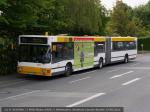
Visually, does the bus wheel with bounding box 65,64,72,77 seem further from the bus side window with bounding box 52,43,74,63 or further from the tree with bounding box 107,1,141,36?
the tree with bounding box 107,1,141,36

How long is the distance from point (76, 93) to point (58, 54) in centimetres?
717

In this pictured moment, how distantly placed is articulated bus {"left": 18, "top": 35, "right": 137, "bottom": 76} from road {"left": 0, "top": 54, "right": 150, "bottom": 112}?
2.45ft

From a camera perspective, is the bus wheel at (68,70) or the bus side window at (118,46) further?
the bus side window at (118,46)

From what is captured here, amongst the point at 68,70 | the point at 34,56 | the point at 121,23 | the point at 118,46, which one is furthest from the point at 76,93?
the point at 121,23

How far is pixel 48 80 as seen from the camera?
901 inches

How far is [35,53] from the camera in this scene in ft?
76.1

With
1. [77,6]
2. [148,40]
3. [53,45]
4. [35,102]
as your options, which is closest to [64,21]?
[77,6]

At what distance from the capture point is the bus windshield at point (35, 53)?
22.7 m

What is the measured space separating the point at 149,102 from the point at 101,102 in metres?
1.69

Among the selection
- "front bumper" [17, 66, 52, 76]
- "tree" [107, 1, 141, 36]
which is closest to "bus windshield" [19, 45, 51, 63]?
"front bumper" [17, 66, 52, 76]

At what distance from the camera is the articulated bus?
22812 millimetres

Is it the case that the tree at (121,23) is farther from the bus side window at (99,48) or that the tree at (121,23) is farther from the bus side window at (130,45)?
the bus side window at (99,48)

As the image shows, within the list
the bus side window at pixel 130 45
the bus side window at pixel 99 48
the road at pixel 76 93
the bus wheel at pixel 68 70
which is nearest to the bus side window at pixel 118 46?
the bus side window at pixel 130 45
